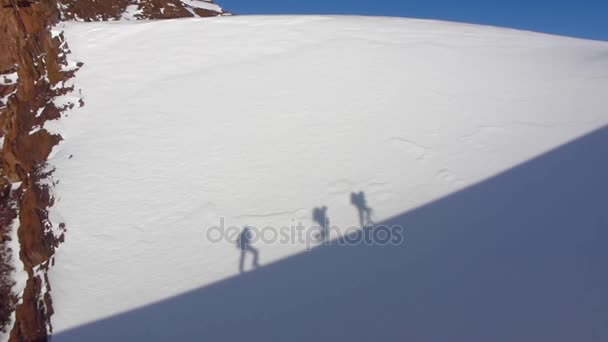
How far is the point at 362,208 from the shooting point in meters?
2.84

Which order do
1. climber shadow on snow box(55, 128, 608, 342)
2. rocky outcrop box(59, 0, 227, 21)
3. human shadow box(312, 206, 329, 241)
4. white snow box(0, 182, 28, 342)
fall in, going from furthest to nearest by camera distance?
rocky outcrop box(59, 0, 227, 21) < human shadow box(312, 206, 329, 241) < white snow box(0, 182, 28, 342) < climber shadow on snow box(55, 128, 608, 342)

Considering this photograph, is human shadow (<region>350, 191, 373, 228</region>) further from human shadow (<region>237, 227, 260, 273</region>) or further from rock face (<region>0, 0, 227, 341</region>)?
rock face (<region>0, 0, 227, 341</region>)

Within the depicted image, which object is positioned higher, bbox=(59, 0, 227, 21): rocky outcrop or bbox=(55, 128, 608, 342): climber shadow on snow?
bbox=(59, 0, 227, 21): rocky outcrop

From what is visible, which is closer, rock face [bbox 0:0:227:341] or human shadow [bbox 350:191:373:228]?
rock face [bbox 0:0:227:341]

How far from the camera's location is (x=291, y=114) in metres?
4.26

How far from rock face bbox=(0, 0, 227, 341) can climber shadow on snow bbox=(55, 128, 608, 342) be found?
1.63ft

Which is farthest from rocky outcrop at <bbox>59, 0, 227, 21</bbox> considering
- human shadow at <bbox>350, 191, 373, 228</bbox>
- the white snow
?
human shadow at <bbox>350, 191, 373, 228</bbox>

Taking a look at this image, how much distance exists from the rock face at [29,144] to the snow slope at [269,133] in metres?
0.11

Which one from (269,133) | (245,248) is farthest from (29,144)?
(245,248)

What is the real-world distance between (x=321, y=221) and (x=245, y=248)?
22.4 inches

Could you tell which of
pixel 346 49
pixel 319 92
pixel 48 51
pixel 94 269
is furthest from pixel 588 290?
pixel 48 51

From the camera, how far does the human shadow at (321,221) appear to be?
265cm

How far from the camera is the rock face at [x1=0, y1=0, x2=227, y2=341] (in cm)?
257

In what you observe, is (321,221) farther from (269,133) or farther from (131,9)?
(131,9)
